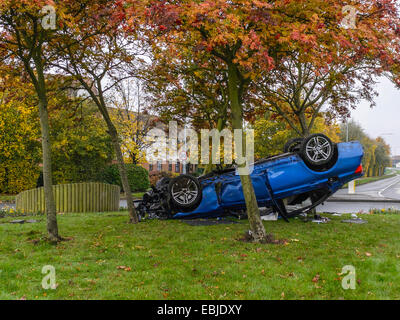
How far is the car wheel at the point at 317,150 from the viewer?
9.12 meters

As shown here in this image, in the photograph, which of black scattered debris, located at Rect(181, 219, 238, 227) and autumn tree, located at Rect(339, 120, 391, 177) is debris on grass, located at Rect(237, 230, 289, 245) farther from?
autumn tree, located at Rect(339, 120, 391, 177)

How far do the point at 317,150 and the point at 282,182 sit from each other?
124 cm

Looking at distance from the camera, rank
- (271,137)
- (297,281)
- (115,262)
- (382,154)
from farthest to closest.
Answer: (382,154), (271,137), (115,262), (297,281)

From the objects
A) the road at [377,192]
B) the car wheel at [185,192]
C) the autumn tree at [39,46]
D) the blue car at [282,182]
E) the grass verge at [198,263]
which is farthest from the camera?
the road at [377,192]

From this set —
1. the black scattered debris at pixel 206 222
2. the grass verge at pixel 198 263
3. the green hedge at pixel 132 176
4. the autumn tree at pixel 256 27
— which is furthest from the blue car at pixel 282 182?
the green hedge at pixel 132 176

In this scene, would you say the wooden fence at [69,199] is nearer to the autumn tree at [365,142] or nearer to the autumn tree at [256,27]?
the autumn tree at [256,27]

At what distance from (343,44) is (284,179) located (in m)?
3.85

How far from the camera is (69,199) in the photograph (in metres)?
14.2

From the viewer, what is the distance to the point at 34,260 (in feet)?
19.6

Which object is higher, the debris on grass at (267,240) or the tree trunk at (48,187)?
the tree trunk at (48,187)

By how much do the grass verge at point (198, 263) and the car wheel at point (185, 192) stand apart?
1092 millimetres

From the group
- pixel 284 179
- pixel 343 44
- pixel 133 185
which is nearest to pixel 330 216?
pixel 284 179

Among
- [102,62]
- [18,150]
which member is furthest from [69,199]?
[18,150]

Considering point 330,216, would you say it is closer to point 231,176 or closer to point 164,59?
point 231,176
